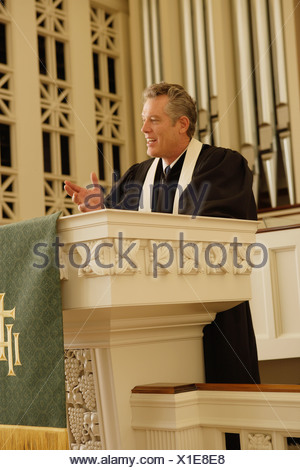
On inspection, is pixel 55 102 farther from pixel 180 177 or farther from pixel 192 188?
pixel 192 188

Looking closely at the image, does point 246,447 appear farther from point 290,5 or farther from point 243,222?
point 290,5

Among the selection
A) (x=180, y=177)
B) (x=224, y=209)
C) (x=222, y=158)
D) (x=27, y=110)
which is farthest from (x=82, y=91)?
(x=224, y=209)

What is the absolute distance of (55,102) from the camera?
20.3 feet

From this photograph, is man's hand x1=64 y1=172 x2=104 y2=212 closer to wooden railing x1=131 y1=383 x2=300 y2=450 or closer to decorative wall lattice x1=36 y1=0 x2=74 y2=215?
wooden railing x1=131 y1=383 x2=300 y2=450

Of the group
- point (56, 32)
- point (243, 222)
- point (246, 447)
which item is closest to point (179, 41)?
point (56, 32)

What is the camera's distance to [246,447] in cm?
212

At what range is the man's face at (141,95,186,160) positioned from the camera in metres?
2.82

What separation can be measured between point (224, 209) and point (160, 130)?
554 mm

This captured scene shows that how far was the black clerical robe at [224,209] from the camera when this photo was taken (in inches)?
98.0

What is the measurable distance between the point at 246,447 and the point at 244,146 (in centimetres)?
454

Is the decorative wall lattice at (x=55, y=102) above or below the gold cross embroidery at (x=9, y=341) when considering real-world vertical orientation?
above

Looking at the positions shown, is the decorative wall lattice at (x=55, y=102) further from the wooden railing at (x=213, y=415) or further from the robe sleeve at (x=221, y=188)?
the wooden railing at (x=213, y=415)

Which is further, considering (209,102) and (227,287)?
(209,102)

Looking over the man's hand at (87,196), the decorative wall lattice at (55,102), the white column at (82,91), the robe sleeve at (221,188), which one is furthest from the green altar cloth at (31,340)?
the white column at (82,91)
